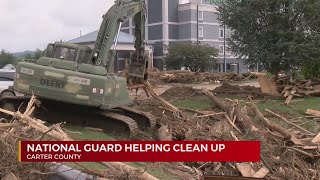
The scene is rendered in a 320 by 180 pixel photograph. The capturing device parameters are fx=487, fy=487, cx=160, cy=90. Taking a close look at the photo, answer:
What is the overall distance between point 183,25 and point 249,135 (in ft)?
246

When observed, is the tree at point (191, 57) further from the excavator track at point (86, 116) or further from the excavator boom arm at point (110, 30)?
the excavator track at point (86, 116)

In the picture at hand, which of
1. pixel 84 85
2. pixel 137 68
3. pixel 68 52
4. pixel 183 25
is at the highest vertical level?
pixel 183 25

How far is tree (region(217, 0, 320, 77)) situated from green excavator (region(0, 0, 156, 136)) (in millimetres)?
8139

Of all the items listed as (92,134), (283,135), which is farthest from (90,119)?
(283,135)

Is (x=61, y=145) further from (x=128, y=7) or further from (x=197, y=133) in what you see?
(x=128, y=7)

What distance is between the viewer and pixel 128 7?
1374 cm

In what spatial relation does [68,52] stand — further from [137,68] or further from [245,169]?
[245,169]

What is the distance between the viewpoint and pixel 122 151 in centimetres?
645

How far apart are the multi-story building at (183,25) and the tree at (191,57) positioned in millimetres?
22546

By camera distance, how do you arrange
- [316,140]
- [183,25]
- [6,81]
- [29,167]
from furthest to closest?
1. [183,25]
2. [6,81]
3. [316,140]
4. [29,167]

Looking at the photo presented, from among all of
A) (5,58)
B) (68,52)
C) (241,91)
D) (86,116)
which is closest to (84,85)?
(86,116)

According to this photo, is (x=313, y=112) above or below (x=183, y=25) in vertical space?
below

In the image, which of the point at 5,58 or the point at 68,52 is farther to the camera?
the point at 5,58

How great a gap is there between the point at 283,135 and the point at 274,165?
184cm
